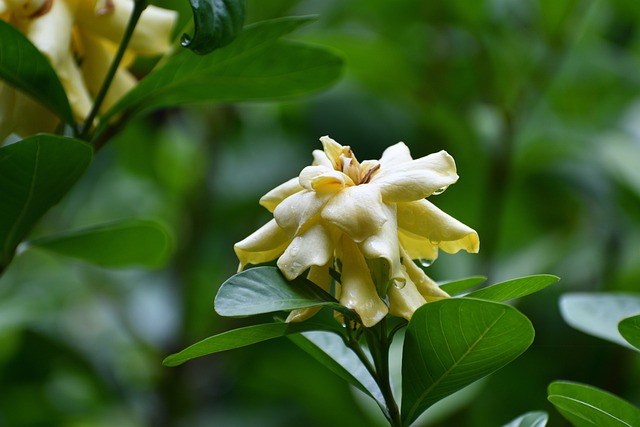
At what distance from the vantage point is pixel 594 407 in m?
0.41

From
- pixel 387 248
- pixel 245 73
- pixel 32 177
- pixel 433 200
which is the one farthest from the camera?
pixel 433 200

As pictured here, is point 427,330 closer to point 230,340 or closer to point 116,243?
point 230,340

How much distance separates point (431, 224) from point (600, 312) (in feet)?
0.67

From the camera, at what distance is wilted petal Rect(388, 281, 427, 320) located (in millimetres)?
401

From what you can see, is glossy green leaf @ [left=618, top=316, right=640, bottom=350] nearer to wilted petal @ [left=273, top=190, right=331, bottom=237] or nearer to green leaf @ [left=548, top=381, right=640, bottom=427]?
green leaf @ [left=548, top=381, right=640, bottom=427]

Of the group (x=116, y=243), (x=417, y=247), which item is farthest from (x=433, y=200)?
(x=417, y=247)

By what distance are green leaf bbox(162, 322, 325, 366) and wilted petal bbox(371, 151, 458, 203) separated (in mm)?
82

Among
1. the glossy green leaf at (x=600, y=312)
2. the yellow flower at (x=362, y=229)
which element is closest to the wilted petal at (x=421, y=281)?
the yellow flower at (x=362, y=229)

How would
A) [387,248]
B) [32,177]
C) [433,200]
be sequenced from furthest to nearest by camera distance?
[433,200]
[32,177]
[387,248]

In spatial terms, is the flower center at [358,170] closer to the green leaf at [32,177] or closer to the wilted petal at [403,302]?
the wilted petal at [403,302]

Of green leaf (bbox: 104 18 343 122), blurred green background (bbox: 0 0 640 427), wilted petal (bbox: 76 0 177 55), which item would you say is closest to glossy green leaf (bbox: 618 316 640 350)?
green leaf (bbox: 104 18 343 122)

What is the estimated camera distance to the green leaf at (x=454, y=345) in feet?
1.22

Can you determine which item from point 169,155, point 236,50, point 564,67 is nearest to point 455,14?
point 564,67

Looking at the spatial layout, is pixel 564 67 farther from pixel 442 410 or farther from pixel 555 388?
pixel 555 388
